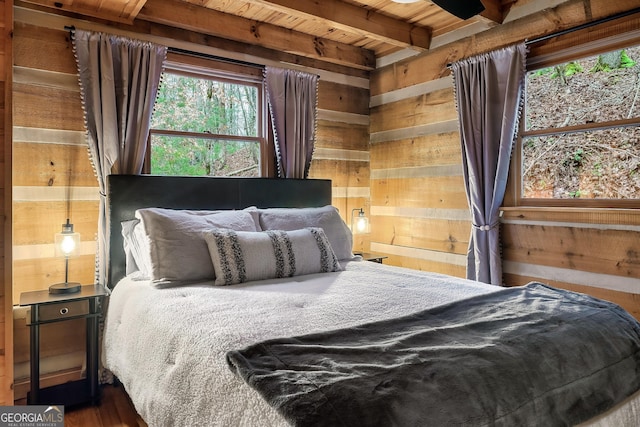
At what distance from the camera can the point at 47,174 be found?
2520 mm

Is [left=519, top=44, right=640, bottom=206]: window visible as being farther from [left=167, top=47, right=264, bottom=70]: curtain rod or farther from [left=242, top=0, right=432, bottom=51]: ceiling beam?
[left=167, top=47, right=264, bottom=70]: curtain rod

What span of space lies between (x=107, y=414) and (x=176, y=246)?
0.99 m

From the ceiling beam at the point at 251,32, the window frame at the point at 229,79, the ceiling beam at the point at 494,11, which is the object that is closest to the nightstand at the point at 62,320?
the window frame at the point at 229,79

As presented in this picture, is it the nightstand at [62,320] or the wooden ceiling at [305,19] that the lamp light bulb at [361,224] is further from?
the nightstand at [62,320]

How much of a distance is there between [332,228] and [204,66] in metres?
1.57

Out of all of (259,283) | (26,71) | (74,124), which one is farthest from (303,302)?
(26,71)

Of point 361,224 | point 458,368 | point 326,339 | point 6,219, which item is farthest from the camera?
point 361,224

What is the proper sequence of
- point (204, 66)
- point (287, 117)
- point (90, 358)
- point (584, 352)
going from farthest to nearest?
1. point (287, 117)
2. point (204, 66)
3. point (90, 358)
4. point (584, 352)

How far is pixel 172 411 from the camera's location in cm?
138

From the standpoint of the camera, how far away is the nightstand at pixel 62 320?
7.14ft

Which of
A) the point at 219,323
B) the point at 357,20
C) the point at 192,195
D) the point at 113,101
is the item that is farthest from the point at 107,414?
the point at 357,20

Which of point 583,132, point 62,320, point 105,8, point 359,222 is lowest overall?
point 62,320

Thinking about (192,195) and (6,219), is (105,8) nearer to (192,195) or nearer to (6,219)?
(192,195)

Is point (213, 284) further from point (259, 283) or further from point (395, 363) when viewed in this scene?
point (395, 363)
